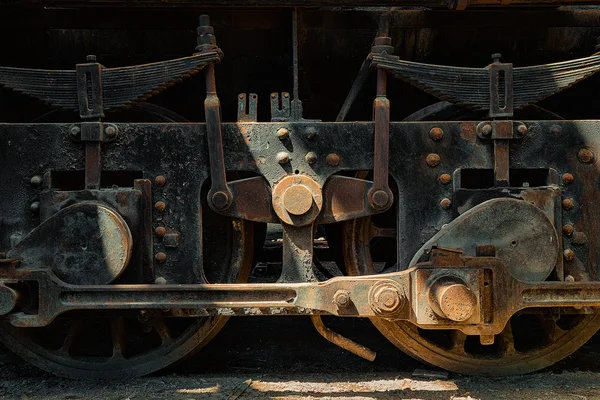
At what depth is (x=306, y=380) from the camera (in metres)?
3.06

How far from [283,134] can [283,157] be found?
0.35 feet

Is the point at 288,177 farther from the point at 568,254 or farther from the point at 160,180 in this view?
the point at 568,254

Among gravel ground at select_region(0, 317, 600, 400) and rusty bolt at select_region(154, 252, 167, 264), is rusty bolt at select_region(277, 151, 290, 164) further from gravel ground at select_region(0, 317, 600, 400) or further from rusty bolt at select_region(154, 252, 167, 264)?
gravel ground at select_region(0, 317, 600, 400)

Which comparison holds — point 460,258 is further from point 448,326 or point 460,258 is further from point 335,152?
point 335,152

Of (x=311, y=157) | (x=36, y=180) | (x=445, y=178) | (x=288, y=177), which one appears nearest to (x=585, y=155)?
(x=445, y=178)

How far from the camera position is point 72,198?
9.46 feet

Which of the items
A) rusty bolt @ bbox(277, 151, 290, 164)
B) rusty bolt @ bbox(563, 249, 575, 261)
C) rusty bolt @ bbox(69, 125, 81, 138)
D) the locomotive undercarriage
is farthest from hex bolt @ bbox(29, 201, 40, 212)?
rusty bolt @ bbox(563, 249, 575, 261)

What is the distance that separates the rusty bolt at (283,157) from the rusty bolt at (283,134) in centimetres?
7

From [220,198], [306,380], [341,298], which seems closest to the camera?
[341,298]

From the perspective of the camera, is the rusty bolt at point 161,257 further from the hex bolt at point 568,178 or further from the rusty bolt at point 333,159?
the hex bolt at point 568,178

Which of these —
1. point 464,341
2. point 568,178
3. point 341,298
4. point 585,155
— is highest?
point 585,155

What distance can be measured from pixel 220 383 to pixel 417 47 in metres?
1.91

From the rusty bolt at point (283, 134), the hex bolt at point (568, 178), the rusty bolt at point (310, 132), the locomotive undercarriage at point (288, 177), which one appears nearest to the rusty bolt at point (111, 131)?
the locomotive undercarriage at point (288, 177)

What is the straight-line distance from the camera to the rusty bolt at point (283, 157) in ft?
9.55
